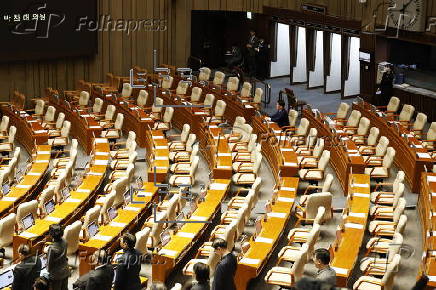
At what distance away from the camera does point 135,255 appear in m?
9.61

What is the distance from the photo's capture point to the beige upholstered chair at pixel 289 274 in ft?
34.7

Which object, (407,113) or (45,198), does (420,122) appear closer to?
(407,113)

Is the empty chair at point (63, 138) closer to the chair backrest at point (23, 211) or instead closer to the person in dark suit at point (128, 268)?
the chair backrest at point (23, 211)

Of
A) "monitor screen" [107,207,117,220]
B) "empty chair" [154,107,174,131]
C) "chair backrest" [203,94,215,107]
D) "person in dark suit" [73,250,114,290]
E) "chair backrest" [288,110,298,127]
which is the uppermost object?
"chair backrest" [203,94,215,107]

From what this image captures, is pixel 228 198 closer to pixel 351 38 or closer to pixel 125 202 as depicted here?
pixel 125 202

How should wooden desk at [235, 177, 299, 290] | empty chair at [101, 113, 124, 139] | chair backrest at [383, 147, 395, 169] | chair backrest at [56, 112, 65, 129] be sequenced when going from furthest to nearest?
chair backrest at [56, 112, 65, 129], empty chair at [101, 113, 124, 139], chair backrest at [383, 147, 395, 169], wooden desk at [235, 177, 299, 290]

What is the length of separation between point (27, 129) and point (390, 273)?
1028cm

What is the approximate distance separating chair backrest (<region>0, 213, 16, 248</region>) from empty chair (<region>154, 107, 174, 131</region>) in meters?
6.14

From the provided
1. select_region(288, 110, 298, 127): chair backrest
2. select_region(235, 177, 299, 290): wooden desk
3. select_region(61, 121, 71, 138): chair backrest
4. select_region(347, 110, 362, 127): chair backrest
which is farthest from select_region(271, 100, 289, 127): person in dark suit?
select_region(61, 121, 71, 138): chair backrest

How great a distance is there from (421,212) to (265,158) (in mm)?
Answer: 4339

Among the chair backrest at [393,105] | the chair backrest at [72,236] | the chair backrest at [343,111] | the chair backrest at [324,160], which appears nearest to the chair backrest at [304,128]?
the chair backrest at [343,111]

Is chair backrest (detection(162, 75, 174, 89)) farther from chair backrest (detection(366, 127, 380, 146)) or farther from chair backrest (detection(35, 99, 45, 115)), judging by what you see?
chair backrest (detection(366, 127, 380, 146))

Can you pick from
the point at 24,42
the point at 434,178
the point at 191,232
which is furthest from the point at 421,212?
the point at 24,42

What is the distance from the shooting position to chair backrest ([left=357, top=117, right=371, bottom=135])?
16.9 meters
